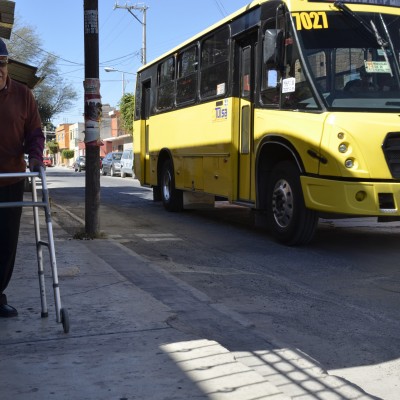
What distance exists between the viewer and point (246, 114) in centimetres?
920

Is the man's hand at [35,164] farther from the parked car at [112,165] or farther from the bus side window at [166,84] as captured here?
the parked car at [112,165]

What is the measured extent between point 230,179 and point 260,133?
126cm

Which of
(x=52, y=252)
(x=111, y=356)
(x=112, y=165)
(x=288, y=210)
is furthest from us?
(x=112, y=165)

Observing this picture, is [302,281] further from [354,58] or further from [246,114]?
[246,114]

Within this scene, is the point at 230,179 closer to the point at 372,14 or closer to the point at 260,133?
the point at 260,133

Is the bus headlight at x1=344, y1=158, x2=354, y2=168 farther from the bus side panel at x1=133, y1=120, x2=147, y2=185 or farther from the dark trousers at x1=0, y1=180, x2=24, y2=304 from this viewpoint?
the bus side panel at x1=133, y1=120, x2=147, y2=185

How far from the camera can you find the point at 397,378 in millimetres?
3662

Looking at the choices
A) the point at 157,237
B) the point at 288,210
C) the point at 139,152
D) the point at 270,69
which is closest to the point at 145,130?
the point at 139,152

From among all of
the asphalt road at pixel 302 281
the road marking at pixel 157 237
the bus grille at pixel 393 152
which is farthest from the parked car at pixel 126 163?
the bus grille at pixel 393 152

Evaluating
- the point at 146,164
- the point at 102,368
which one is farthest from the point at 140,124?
the point at 102,368

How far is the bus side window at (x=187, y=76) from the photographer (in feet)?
37.6

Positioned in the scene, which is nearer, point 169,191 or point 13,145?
point 13,145

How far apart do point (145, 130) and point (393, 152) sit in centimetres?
878

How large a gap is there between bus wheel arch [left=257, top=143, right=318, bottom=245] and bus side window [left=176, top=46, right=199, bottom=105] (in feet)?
10.7
